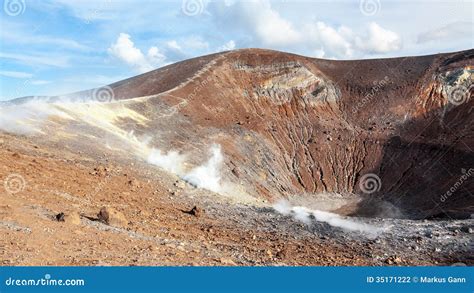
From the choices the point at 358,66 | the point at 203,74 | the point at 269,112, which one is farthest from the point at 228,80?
the point at 358,66

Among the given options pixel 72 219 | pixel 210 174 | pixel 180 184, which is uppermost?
pixel 210 174

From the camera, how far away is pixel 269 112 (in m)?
48.9

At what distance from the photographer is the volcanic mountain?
3372 centimetres

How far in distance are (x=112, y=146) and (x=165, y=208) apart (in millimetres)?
9840

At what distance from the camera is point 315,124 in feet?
159

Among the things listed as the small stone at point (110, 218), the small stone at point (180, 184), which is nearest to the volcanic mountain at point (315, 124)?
the small stone at point (180, 184)

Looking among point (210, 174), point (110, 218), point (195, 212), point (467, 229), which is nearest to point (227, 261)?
point (110, 218)

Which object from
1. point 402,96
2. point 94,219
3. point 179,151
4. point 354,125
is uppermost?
point 402,96

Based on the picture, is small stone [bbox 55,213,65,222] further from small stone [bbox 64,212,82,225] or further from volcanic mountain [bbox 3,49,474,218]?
volcanic mountain [bbox 3,49,474,218]

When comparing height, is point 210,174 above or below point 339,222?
above

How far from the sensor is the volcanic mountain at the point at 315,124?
33.7 meters

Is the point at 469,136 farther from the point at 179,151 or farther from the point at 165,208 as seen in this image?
the point at 165,208

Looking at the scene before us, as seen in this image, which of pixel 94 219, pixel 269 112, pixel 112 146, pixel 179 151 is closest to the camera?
pixel 94 219

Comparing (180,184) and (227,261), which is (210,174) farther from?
(227,261)
